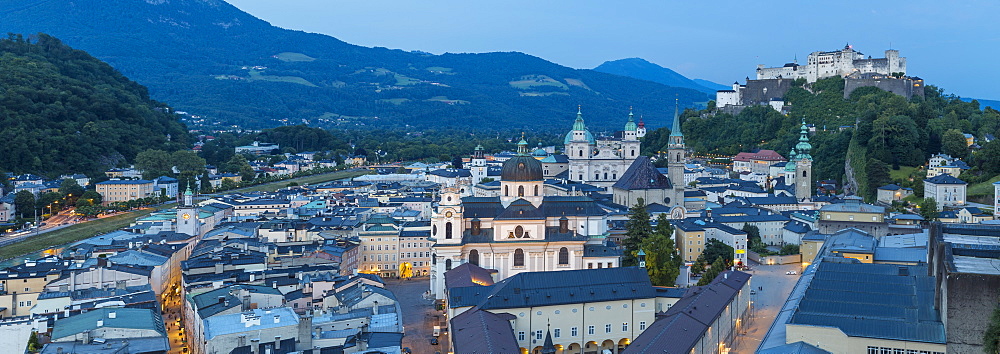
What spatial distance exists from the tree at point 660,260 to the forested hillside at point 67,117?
194 feet

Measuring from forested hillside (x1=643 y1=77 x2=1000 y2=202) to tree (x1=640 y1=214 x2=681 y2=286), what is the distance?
26.3 meters

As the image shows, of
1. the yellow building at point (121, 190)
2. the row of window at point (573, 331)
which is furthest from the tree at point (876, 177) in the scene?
the yellow building at point (121, 190)

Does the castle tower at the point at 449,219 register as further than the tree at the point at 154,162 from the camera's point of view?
No

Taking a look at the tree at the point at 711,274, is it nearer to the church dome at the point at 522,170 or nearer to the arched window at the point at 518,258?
the arched window at the point at 518,258

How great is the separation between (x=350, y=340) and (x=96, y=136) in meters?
67.8

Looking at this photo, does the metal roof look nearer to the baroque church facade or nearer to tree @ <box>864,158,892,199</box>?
tree @ <box>864,158,892,199</box>

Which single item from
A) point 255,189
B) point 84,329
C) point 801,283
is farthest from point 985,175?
point 255,189

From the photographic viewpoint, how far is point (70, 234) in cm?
5069

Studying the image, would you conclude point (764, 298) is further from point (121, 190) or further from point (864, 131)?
point (121, 190)

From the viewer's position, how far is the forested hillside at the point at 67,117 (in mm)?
71938

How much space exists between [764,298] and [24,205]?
51165 millimetres

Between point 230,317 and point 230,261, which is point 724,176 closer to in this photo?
point 230,261

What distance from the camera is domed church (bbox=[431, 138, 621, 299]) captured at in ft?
113

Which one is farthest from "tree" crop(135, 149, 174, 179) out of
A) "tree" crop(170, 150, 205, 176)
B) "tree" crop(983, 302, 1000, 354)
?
"tree" crop(983, 302, 1000, 354)
